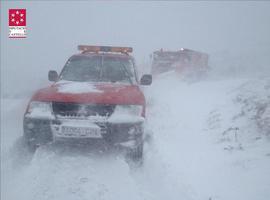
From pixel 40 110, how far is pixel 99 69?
1901 mm

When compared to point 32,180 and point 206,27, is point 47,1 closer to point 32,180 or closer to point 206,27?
point 206,27

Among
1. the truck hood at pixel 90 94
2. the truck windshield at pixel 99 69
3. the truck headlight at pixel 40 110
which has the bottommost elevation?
the truck headlight at pixel 40 110

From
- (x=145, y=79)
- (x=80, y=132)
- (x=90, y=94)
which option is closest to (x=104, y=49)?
(x=145, y=79)

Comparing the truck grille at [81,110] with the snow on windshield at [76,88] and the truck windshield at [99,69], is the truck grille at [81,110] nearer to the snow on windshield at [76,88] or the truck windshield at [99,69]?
the snow on windshield at [76,88]

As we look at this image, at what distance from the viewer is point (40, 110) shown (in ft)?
16.0

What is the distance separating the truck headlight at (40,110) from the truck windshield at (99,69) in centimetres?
134

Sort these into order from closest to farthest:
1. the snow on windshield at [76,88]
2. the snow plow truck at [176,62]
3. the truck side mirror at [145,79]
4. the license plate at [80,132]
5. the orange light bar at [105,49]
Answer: the license plate at [80,132] → the snow on windshield at [76,88] → the truck side mirror at [145,79] → the orange light bar at [105,49] → the snow plow truck at [176,62]

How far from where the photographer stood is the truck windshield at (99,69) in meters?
6.22

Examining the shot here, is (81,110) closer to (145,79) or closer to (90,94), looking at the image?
(90,94)

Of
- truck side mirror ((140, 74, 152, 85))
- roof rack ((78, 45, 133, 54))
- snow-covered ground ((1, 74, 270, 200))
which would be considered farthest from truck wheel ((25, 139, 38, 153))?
roof rack ((78, 45, 133, 54))

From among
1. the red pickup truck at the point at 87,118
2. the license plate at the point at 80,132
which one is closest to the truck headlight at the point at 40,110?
the red pickup truck at the point at 87,118

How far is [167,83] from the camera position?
15.4m

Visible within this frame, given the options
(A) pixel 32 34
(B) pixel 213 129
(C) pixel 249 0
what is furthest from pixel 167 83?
(A) pixel 32 34

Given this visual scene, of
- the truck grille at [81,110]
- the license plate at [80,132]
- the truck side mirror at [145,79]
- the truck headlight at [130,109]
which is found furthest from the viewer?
the truck side mirror at [145,79]
